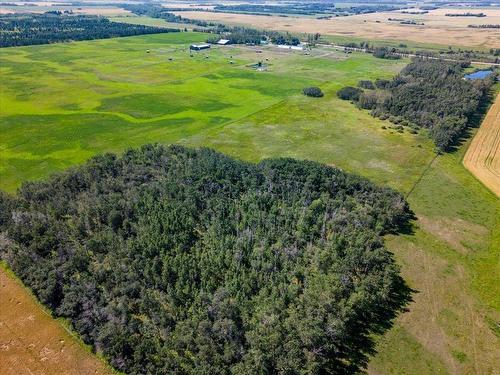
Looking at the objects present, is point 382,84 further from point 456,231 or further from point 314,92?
point 456,231

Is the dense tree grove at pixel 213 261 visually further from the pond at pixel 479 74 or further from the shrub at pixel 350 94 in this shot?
the pond at pixel 479 74

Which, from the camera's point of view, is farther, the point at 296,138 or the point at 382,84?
the point at 382,84

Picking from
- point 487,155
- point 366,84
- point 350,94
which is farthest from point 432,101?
point 366,84

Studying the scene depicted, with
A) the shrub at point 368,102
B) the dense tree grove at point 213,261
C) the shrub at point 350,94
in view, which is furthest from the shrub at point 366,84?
the dense tree grove at point 213,261

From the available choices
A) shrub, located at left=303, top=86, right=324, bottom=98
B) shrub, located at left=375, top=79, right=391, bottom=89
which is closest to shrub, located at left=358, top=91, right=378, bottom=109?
shrub, located at left=303, top=86, right=324, bottom=98

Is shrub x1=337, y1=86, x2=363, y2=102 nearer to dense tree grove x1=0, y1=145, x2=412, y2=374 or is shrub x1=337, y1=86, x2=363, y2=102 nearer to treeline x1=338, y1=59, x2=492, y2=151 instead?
treeline x1=338, y1=59, x2=492, y2=151

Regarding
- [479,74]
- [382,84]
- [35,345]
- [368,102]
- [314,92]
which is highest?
[479,74]

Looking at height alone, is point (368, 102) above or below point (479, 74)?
below

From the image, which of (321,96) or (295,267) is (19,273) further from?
(321,96)
